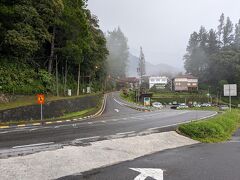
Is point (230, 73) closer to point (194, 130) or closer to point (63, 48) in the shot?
point (63, 48)

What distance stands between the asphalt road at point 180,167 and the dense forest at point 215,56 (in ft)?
321

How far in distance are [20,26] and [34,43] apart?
2083mm

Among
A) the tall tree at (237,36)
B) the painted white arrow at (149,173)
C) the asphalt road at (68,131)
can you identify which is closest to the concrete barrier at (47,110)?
the asphalt road at (68,131)

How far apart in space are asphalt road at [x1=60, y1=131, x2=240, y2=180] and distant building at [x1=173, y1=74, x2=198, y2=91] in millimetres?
104687

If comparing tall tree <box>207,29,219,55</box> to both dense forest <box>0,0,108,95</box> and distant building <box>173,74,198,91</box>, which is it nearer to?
distant building <box>173,74,198,91</box>

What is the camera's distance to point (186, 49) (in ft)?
454

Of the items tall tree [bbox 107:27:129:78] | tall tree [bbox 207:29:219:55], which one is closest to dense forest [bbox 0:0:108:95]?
tall tree [bbox 107:27:129:78]

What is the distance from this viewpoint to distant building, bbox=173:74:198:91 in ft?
374

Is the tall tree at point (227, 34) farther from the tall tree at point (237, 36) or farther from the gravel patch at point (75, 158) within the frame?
the gravel patch at point (75, 158)

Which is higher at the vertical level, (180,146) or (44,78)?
(44,78)

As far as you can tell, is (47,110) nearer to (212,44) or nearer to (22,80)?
(22,80)

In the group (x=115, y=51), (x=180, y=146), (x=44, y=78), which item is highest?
(x=115, y=51)

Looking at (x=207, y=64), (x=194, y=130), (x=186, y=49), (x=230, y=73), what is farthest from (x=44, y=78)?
(x=186, y=49)

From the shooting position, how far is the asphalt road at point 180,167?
759cm
